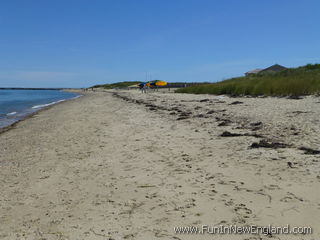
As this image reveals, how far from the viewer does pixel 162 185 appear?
3857 mm

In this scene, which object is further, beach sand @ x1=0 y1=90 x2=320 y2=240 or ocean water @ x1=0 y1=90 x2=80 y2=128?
ocean water @ x1=0 y1=90 x2=80 y2=128

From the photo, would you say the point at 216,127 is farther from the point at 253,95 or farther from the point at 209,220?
the point at 253,95

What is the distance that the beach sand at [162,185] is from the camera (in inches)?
109

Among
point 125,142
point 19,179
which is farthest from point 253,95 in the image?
point 19,179

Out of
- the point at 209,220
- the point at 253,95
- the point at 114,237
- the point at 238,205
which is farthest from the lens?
the point at 253,95

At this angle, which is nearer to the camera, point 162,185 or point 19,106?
point 162,185

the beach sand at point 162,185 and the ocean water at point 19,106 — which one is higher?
the beach sand at point 162,185

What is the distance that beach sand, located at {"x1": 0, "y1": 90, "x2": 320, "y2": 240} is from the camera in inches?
109

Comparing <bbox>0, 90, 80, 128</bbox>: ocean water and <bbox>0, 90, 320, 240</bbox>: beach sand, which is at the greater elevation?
<bbox>0, 90, 320, 240</bbox>: beach sand

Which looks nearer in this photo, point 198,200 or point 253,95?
point 198,200

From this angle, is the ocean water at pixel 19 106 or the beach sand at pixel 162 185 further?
the ocean water at pixel 19 106

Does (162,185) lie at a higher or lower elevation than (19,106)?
higher

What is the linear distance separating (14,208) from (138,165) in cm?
206

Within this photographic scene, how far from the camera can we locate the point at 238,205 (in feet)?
10.0
